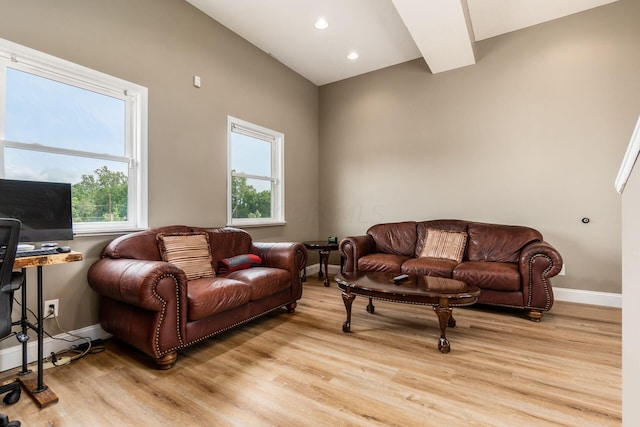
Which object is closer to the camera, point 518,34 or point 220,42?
point 220,42

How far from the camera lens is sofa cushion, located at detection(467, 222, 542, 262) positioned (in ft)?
11.2

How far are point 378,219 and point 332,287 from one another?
1.30 meters

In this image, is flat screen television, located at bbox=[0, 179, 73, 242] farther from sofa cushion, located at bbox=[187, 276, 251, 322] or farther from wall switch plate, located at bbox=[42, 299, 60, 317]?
sofa cushion, located at bbox=[187, 276, 251, 322]

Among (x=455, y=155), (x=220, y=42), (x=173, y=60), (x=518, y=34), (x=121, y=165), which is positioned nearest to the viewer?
(x=121, y=165)

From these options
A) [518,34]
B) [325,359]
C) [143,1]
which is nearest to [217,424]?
[325,359]

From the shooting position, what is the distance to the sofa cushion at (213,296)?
83.4 inches

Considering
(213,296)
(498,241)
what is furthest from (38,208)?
(498,241)

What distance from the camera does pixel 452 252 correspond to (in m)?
3.65

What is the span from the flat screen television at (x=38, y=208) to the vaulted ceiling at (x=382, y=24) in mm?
2364

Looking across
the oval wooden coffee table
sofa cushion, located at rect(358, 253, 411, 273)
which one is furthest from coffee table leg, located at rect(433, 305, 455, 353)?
sofa cushion, located at rect(358, 253, 411, 273)

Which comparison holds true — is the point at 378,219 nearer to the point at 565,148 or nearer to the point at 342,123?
the point at 342,123

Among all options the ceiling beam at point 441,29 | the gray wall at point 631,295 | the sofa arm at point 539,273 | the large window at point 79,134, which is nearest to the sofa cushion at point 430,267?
the sofa arm at point 539,273

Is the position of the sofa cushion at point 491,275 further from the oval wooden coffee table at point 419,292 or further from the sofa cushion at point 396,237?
the sofa cushion at point 396,237

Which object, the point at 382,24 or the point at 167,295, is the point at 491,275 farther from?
the point at 382,24
